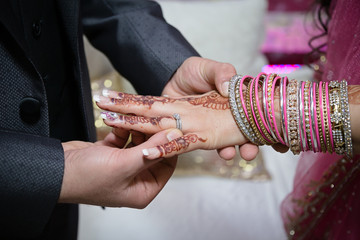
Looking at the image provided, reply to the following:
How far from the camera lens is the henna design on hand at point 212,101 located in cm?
101

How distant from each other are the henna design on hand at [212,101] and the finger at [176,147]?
12 centimetres

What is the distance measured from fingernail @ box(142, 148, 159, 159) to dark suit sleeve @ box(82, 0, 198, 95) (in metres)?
0.41

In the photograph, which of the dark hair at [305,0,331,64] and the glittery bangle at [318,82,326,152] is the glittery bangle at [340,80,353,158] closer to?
the glittery bangle at [318,82,326,152]

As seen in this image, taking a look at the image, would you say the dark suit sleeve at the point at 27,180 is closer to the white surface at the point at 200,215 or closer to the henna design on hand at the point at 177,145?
the henna design on hand at the point at 177,145

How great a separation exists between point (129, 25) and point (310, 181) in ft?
2.29

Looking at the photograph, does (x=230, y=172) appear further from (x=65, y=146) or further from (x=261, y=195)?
(x=65, y=146)

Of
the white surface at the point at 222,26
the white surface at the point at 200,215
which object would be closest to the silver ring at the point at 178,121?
the white surface at the point at 200,215

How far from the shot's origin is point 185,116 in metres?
0.97

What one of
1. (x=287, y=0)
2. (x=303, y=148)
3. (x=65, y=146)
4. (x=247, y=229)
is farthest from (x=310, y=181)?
(x=287, y=0)

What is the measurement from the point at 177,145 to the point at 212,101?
0.25 meters

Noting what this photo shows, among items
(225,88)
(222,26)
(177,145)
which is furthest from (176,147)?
(222,26)

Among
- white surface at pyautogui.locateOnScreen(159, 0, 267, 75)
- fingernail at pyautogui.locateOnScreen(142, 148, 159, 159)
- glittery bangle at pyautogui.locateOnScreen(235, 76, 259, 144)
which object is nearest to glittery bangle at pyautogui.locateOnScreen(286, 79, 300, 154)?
glittery bangle at pyautogui.locateOnScreen(235, 76, 259, 144)

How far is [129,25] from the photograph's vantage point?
3.79 ft

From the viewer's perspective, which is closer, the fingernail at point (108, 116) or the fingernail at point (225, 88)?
the fingernail at point (108, 116)
